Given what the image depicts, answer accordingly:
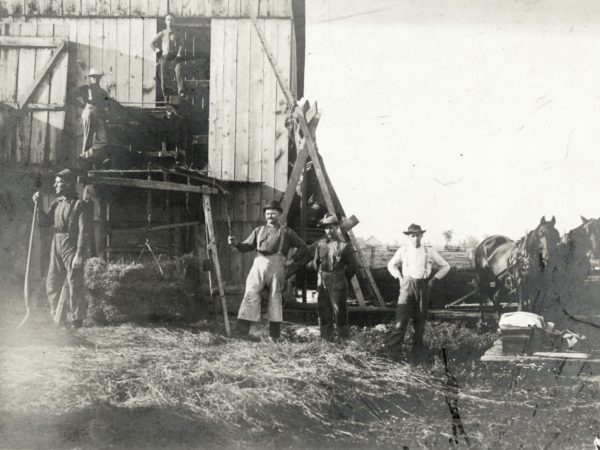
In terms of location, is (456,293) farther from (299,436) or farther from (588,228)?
(299,436)

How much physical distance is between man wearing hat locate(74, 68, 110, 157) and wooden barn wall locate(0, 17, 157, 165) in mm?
825

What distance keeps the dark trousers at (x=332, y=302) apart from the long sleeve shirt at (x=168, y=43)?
514cm

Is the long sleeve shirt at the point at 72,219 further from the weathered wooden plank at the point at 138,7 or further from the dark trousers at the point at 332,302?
the weathered wooden plank at the point at 138,7

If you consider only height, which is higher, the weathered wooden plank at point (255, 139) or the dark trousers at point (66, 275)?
the weathered wooden plank at point (255, 139)

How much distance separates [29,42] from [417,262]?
8.25m

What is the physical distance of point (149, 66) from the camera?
10.9m

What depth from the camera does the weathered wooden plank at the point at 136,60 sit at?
1088cm

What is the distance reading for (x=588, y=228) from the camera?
1072 centimetres

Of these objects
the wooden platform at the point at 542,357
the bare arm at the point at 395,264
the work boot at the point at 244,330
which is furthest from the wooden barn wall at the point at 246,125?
the wooden platform at the point at 542,357

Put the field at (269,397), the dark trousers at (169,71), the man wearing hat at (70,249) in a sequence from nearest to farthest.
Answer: the field at (269,397) → the man wearing hat at (70,249) → the dark trousers at (169,71)

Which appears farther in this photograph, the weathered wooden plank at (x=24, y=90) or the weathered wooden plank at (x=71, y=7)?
the weathered wooden plank at (x=71, y=7)

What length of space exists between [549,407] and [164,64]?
8743mm

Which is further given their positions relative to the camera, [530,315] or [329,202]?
A: [329,202]

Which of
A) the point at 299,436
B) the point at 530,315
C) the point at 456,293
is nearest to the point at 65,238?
the point at 299,436
